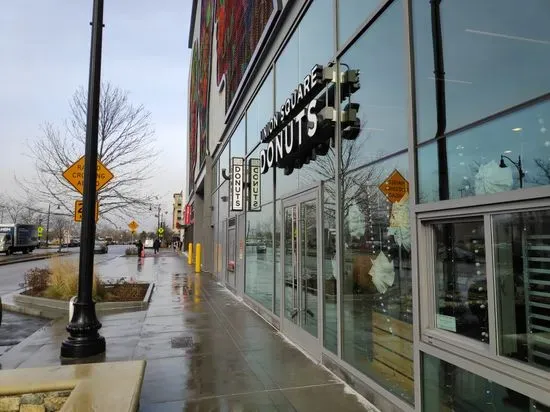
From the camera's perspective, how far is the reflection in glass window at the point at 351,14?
5.75 m

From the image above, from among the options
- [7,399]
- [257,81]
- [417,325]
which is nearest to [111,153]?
[257,81]

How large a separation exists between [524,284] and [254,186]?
9590 millimetres

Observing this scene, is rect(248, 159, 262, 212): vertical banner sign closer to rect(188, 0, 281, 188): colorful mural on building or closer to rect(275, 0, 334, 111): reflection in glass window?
rect(275, 0, 334, 111): reflection in glass window

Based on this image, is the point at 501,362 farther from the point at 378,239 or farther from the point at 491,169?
the point at 378,239

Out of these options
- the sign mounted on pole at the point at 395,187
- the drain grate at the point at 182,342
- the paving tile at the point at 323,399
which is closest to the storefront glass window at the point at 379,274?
the sign mounted on pole at the point at 395,187

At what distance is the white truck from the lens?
4766 cm

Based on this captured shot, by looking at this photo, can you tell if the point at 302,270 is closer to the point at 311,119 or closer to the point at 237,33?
the point at 311,119

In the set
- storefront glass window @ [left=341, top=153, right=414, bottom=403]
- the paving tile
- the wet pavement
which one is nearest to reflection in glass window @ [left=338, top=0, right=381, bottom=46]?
storefront glass window @ [left=341, top=153, right=414, bottom=403]

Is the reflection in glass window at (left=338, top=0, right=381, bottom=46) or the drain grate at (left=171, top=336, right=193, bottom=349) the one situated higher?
the reflection in glass window at (left=338, top=0, right=381, bottom=46)

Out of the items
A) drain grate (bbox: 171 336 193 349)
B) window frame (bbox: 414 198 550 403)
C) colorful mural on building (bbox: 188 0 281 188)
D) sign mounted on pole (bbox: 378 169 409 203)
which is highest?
colorful mural on building (bbox: 188 0 281 188)

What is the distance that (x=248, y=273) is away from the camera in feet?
42.8

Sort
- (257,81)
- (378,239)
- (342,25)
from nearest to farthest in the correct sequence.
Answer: (378,239), (342,25), (257,81)

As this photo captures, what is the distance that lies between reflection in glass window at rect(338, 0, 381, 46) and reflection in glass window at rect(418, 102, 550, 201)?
2.57 meters

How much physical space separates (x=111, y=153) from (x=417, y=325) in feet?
67.4
